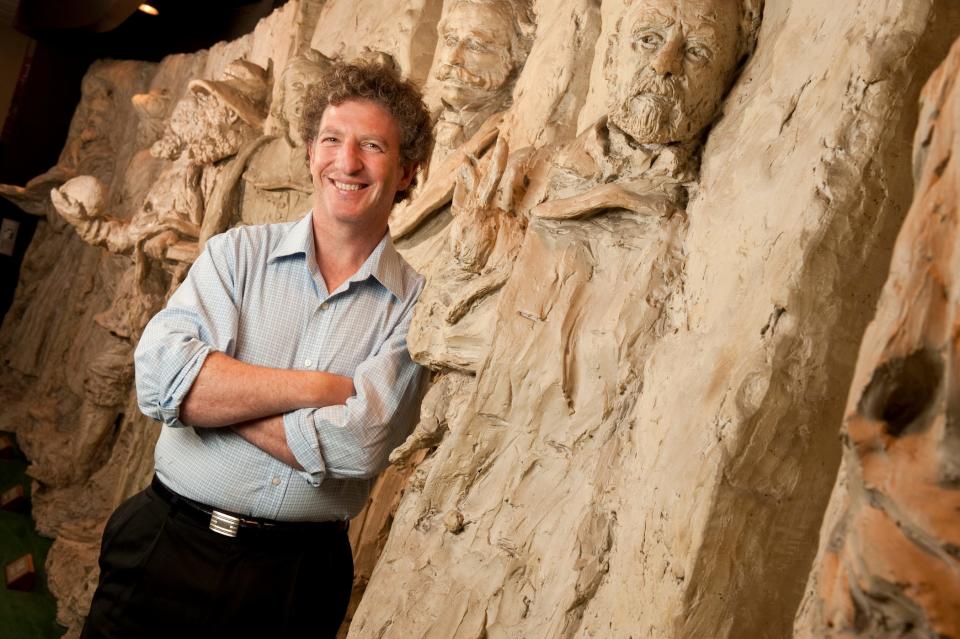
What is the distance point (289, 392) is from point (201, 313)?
0.27m

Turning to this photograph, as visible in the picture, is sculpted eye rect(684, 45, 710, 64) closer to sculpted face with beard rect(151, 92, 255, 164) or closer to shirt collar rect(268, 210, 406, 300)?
shirt collar rect(268, 210, 406, 300)

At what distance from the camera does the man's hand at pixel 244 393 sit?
1960 millimetres

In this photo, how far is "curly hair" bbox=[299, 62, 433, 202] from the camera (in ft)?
7.16

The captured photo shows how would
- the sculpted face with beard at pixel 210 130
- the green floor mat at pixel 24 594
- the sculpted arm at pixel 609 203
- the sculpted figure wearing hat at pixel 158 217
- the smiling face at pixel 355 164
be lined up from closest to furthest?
the sculpted arm at pixel 609 203 → the smiling face at pixel 355 164 → the green floor mat at pixel 24 594 → the sculpted figure wearing hat at pixel 158 217 → the sculpted face with beard at pixel 210 130

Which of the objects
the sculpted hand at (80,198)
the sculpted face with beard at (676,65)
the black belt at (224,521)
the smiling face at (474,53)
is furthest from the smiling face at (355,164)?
the sculpted hand at (80,198)

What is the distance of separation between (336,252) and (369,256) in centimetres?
8

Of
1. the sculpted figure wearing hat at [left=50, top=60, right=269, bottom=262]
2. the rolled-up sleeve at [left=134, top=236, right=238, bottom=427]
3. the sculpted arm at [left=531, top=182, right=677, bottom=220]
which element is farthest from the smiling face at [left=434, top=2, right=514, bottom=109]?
the sculpted figure wearing hat at [left=50, top=60, right=269, bottom=262]

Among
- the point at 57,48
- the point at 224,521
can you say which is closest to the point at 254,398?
the point at 224,521

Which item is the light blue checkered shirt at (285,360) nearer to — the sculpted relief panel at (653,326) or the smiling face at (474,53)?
the sculpted relief panel at (653,326)

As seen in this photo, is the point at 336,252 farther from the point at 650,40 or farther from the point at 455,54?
the point at 455,54

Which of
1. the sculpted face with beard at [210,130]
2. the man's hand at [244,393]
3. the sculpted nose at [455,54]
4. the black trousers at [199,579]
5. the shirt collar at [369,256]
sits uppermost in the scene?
the sculpted nose at [455,54]

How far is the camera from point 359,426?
1999 millimetres

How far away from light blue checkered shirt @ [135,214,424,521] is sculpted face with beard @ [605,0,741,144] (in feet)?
2.24

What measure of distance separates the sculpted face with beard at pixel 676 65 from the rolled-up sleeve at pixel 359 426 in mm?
756
